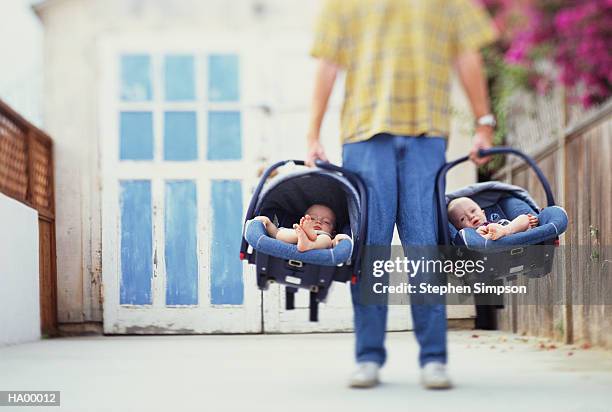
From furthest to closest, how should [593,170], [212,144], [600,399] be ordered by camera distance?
[212,144], [593,170], [600,399]

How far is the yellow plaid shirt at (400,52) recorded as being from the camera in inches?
Answer: 80.7

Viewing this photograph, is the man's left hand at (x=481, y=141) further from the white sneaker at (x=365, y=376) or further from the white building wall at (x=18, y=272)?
the white building wall at (x=18, y=272)

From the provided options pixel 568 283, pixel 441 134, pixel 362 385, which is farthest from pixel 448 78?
pixel 568 283

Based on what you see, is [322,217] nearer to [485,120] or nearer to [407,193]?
[407,193]

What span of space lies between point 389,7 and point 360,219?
1.47ft

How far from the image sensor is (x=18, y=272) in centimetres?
334

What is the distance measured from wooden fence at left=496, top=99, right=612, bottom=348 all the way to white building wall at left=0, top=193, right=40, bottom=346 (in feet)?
5.32

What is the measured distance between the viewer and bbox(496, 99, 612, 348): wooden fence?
3162mm

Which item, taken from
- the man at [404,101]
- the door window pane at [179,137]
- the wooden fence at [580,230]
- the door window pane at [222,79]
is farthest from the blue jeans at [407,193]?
the door window pane at [222,79]

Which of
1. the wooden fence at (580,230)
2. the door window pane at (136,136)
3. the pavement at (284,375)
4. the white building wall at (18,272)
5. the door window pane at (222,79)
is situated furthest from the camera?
the door window pane at (222,79)

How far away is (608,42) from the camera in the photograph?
215 inches

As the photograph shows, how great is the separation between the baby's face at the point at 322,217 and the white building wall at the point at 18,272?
144cm

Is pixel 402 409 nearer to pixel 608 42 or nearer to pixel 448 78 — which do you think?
pixel 448 78

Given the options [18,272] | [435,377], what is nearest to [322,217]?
[435,377]
